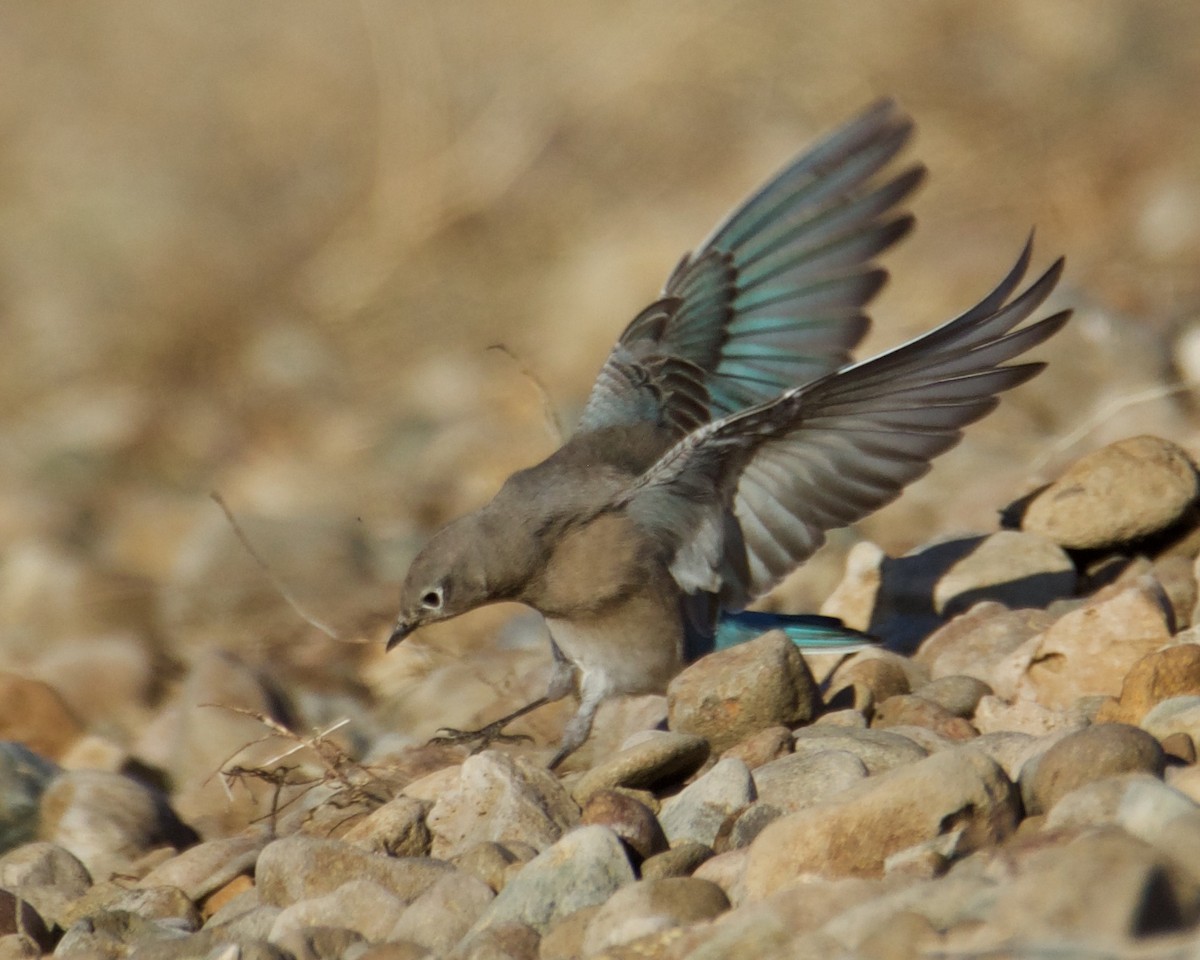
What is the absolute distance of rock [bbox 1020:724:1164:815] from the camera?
10.2ft

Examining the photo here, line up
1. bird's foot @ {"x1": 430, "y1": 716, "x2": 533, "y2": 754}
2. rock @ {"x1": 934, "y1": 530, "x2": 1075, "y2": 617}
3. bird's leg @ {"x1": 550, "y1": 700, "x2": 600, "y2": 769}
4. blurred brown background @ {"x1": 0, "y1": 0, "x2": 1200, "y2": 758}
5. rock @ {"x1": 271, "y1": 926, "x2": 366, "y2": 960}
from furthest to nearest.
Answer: blurred brown background @ {"x1": 0, "y1": 0, "x2": 1200, "y2": 758}
rock @ {"x1": 934, "y1": 530, "x2": 1075, "y2": 617}
bird's foot @ {"x1": 430, "y1": 716, "x2": 533, "y2": 754}
bird's leg @ {"x1": 550, "y1": 700, "x2": 600, "y2": 769}
rock @ {"x1": 271, "y1": 926, "x2": 366, "y2": 960}

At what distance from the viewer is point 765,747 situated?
3773 mm

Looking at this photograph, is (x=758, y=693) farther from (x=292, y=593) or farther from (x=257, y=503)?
(x=257, y=503)

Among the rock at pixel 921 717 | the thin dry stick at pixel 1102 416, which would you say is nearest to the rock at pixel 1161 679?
the rock at pixel 921 717

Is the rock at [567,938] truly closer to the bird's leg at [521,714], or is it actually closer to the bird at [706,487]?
the bird at [706,487]

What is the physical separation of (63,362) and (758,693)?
23.8ft

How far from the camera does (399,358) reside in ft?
32.6

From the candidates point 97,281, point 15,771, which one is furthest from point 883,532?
point 97,281

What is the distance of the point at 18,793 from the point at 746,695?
188 cm

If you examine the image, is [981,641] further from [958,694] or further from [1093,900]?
[1093,900]

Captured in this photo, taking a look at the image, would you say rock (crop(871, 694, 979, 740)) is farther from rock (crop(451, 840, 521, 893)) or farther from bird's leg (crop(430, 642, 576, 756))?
bird's leg (crop(430, 642, 576, 756))

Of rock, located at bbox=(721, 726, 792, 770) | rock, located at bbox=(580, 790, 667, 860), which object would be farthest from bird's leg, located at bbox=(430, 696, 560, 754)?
rock, located at bbox=(580, 790, 667, 860)

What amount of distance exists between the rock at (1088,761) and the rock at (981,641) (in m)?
1.13

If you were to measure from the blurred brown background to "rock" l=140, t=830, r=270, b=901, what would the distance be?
2373mm
